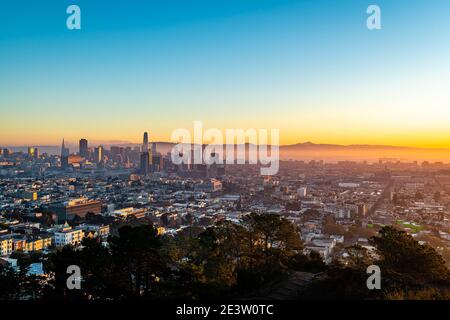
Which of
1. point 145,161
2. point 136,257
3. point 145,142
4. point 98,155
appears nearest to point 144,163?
point 145,161

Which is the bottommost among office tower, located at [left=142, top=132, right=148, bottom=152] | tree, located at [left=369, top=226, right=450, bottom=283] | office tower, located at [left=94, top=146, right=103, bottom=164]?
tree, located at [left=369, top=226, right=450, bottom=283]

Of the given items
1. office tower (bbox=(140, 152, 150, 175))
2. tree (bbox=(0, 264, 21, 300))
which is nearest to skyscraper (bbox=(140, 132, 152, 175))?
office tower (bbox=(140, 152, 150, 175))

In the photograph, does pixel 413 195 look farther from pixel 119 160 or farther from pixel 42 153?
pixel 42 153

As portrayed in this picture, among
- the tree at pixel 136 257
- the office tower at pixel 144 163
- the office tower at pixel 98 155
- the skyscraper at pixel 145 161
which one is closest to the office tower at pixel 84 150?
the office tower at pixel 98 155

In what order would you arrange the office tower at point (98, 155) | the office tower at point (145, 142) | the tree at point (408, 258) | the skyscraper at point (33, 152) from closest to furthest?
the tree at point (408, 258) → the office tower at point (145, 142) → the office tower at point (98, 155) → the skyscraper at point (33, 152)

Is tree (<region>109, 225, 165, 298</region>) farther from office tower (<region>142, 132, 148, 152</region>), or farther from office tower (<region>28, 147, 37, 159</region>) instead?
office tower (<region>28, 147, 37, 159</region>)

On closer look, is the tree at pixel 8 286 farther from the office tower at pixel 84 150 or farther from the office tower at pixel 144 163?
the office tower at pixel 84 150

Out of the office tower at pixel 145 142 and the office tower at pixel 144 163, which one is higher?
the office tower at pixel 145 142

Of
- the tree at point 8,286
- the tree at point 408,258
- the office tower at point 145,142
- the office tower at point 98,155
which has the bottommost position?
the tree at point 8,286
